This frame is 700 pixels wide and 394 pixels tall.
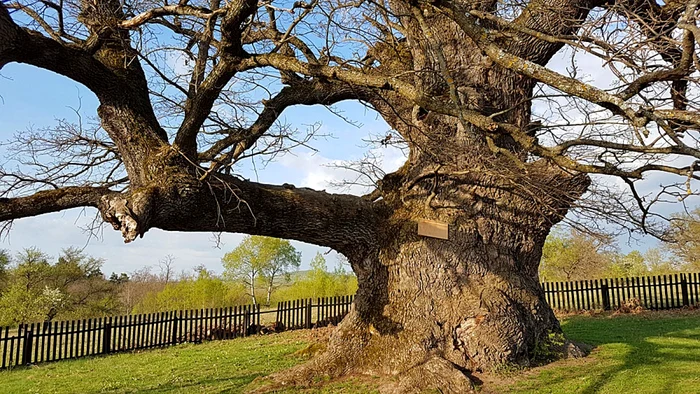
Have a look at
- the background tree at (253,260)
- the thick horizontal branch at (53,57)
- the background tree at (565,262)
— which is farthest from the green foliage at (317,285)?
the thick horizontal branch at (53,57)

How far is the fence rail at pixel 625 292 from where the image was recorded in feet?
54.4

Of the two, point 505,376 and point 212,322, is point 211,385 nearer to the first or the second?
point 505,376

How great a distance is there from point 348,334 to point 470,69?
Result: 4733 mm

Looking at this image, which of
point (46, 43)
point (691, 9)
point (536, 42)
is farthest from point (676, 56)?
point (46, 43)

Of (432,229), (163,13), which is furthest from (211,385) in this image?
(163,13)

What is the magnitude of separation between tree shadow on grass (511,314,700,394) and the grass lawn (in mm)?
12

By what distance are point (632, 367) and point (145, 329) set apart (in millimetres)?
11701

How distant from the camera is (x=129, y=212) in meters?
4.47

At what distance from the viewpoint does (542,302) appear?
24.5ft

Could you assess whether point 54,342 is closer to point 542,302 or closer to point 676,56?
point 542,302

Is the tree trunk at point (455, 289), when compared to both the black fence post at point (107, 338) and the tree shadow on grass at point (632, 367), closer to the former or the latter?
the tree shadow on grass at point (632, 367)

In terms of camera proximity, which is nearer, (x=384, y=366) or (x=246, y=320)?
(x=384, y=366)

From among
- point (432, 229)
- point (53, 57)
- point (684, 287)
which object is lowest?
point (684, 287)

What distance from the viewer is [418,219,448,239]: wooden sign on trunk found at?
23.1 ft
